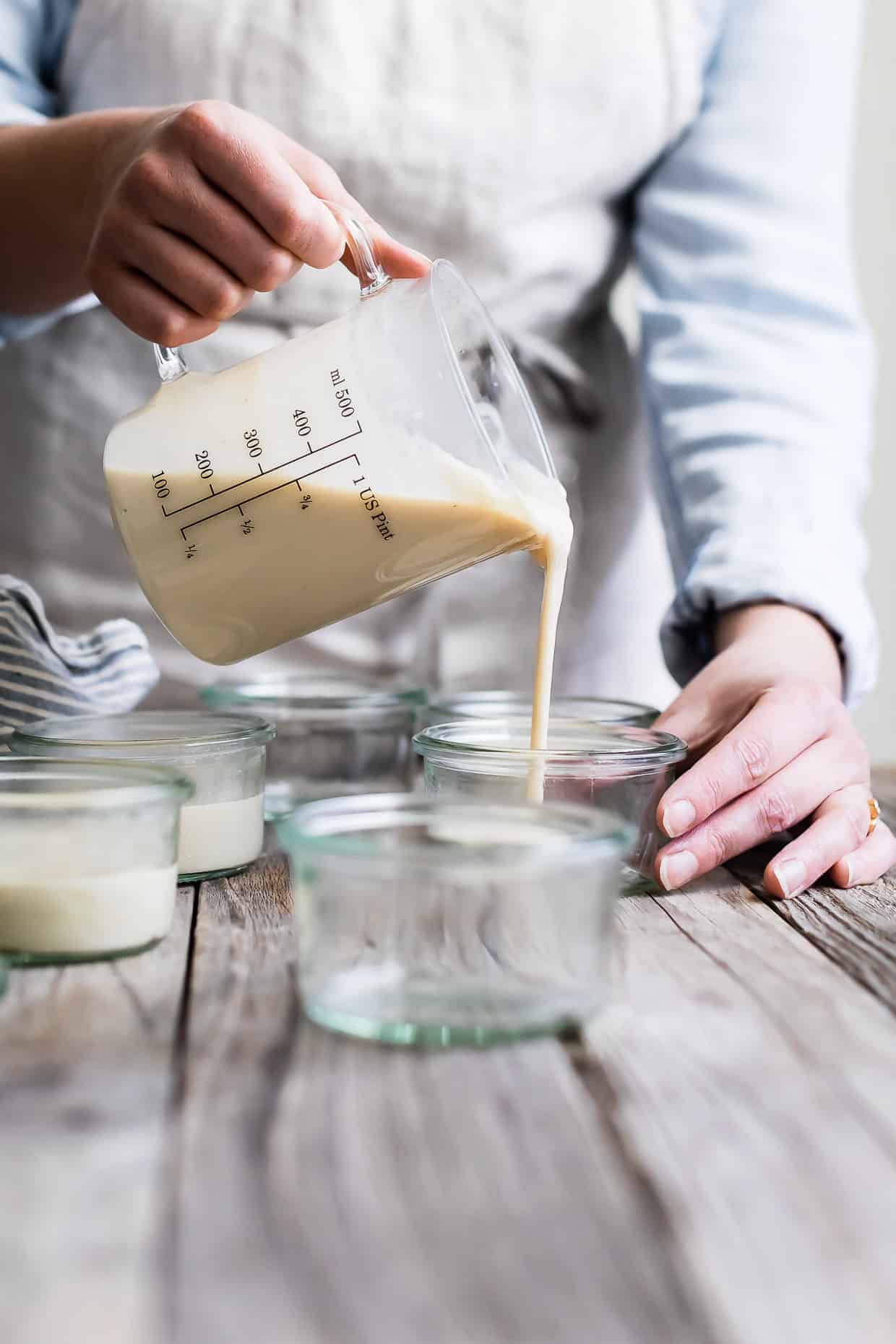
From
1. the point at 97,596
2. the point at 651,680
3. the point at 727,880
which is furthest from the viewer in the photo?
the point at 651,680

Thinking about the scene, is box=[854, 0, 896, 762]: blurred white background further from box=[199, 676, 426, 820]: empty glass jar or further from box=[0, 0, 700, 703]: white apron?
box=[199, 676, 426, 820]: empty glass jar

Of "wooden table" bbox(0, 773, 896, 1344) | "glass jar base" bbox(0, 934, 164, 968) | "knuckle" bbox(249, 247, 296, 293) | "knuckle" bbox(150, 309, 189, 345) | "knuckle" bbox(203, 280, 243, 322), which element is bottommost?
"glass jar base" bbox(0, 934, 164, 968)

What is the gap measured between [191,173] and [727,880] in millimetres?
536

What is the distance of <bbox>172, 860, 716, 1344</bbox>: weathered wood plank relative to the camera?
37cm

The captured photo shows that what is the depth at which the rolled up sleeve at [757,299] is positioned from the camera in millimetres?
1135

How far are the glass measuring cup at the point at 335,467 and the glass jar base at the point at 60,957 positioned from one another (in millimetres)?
215

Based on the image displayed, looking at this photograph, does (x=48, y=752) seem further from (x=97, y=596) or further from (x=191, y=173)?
(x=97, y=596)

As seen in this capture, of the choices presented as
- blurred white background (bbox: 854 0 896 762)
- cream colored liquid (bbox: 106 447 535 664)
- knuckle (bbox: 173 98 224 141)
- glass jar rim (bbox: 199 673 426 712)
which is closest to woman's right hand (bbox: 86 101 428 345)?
knuckle (bbox: 173 98 224 141)

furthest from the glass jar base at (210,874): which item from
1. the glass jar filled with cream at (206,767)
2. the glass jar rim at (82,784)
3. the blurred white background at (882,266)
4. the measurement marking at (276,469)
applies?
the blurred white background at (882,266)

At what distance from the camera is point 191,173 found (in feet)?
2.47

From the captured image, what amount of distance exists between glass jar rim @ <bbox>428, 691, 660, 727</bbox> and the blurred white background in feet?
4.43

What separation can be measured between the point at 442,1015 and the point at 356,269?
0.46 metres

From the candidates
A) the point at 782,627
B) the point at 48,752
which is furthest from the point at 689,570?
the point at 48,752

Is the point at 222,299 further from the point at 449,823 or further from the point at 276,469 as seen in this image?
the point at 449,823
